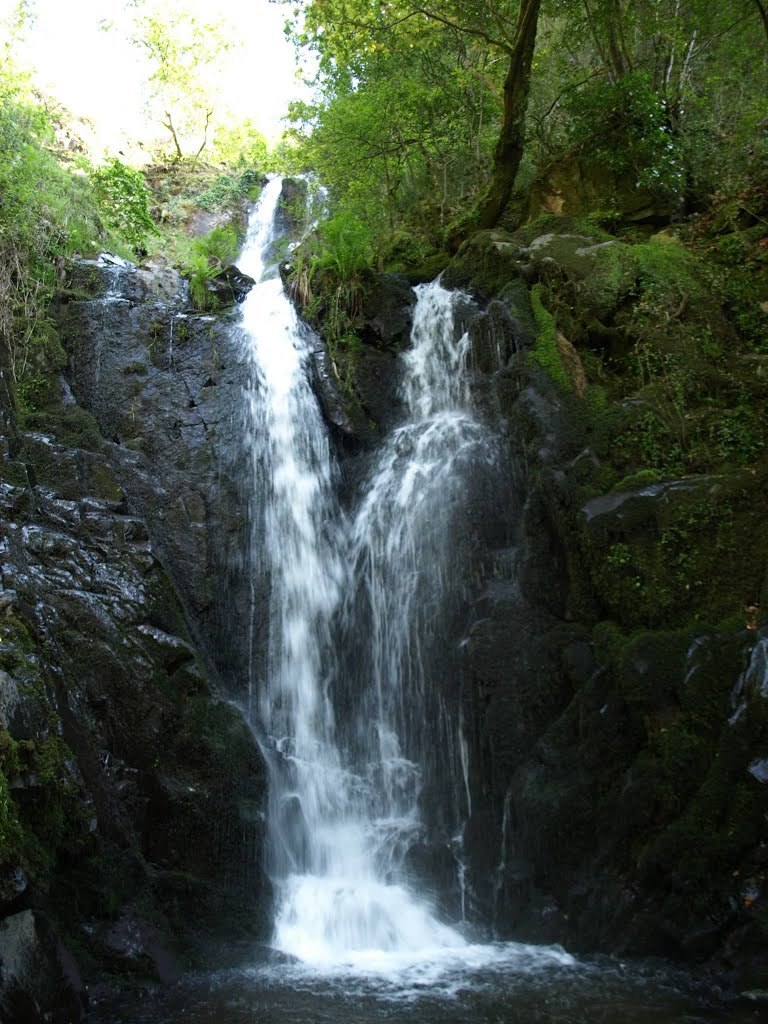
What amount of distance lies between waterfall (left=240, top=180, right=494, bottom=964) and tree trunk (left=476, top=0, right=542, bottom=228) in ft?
7.70

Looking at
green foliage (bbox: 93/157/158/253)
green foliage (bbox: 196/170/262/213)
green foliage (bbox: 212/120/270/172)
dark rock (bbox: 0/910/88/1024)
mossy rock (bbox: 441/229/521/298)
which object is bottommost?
dark rock (bbox: 0/910/88/1024)

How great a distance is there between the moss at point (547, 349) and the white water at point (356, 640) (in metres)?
1.07

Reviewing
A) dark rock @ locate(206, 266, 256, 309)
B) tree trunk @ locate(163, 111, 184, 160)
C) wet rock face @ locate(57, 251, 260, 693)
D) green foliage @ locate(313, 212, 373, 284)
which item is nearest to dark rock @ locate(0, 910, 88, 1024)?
wet rock face @ locate(57, 251, 260, 693)

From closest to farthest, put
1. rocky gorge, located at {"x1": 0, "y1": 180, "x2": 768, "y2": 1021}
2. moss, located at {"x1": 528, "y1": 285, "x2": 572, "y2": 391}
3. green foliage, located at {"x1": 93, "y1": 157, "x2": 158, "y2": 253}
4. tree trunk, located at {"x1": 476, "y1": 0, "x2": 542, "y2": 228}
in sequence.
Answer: rocky gorge, located at {"x1": 0, "y1": 180, "x2": 768, "y2": 1021}, moss, located at {"x1": 528, "y1": 285, "x2": 572, "y2": 391}, tree trunk, located at {"x1": 476, "y1": 0, "x2": 542, "y2": 228}, green foliage, located at {"x1": 93, "y1": 157, "x2": 158, "y2": 253}

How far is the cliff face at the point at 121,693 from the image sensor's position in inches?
197

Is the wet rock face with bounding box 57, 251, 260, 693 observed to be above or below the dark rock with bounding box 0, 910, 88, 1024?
above

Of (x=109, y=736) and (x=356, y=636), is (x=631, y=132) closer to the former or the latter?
(x=356, y=636)

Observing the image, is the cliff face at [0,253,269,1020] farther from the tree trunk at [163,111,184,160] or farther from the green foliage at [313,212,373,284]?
the tree trunk at [163,111,184,160]

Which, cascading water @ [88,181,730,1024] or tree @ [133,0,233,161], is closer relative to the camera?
cascading water @ [88,181,730,1024]

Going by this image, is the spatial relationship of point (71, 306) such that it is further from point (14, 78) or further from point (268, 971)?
point (268, 971)

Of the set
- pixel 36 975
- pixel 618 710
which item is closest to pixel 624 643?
pixel 618 710

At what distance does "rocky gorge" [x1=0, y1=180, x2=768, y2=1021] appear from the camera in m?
5.36

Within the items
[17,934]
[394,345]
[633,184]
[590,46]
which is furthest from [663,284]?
[590,46]

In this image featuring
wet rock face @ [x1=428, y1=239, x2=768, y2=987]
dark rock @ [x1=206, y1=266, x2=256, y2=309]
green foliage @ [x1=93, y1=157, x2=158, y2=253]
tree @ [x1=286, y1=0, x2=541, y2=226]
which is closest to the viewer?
wet rock face @ [x1=428, y1=239, x2=768, y2=987]
